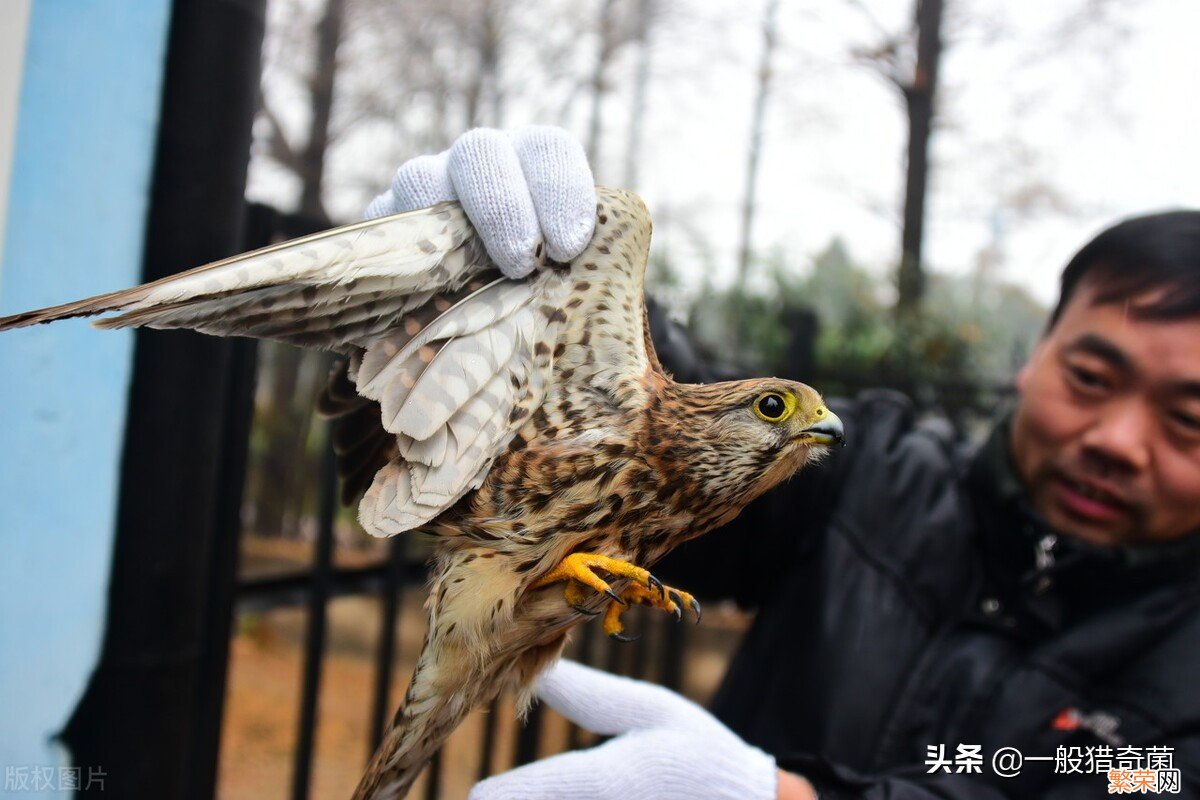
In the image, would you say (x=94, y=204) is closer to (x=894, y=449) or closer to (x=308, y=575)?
(x=308, y=575)

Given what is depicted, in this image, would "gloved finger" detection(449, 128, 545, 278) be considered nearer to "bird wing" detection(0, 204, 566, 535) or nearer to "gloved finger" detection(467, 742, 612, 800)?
"bird wing" detection(0, 204, 566, 535)

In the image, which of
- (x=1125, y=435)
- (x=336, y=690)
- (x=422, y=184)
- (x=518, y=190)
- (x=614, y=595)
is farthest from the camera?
(x=336, y=690)

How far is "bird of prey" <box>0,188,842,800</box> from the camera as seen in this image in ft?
2.79

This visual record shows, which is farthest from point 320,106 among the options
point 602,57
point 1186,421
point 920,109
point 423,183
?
point 1186,421

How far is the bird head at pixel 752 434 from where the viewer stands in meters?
0.88

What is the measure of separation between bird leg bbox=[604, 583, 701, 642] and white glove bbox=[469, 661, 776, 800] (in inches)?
11.8

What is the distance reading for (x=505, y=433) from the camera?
90 cm

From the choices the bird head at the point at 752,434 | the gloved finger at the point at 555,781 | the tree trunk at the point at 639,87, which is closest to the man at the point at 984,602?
the gloved finger at the point at 555,781

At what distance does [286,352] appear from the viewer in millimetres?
5621

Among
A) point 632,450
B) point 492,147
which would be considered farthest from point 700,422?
point 492,147

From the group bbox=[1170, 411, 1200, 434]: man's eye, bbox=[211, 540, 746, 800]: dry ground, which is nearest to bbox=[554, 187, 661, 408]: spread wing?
bbox=[1170, 411, 1200, 434]: man's eye

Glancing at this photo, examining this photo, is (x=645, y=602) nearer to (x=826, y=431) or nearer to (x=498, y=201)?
(x=826, y=431)

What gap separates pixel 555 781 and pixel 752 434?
654 mm

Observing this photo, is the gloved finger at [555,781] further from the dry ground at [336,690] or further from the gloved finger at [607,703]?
the dry ground at [336,690]
